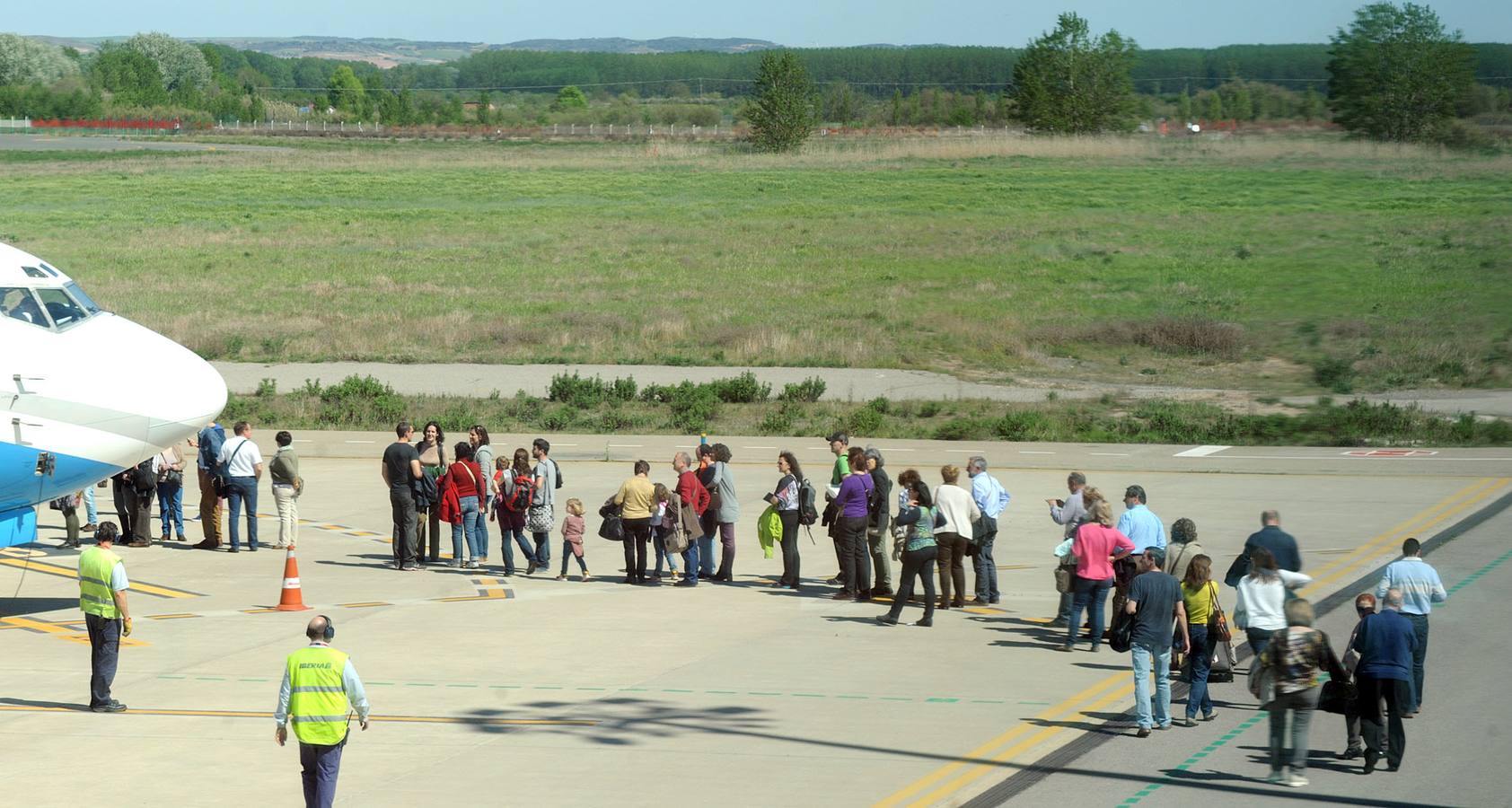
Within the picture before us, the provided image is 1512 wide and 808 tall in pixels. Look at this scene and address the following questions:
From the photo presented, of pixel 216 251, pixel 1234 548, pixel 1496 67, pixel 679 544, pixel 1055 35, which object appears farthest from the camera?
pixel 1496 67

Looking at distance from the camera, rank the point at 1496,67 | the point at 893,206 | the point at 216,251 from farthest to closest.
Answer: the point at 1496,67 → the point at 893,206 → the point at 216,251

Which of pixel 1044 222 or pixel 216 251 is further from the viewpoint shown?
pixel 1044 222

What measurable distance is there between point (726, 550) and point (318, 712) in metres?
11.2

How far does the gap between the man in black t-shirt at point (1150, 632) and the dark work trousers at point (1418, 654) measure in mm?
1983

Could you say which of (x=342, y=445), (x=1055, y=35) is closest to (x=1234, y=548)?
(x=342, y=445)

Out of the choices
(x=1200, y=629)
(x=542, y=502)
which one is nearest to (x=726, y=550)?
(x=542, y=502)

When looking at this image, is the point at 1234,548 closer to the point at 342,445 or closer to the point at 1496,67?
the point at 342,445

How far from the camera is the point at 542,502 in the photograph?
22469 mm

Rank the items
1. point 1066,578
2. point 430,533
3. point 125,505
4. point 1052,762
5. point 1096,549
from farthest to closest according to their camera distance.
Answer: point 125,505 < point 430,533 < point 1066,578 < point 1096,549 < point 1052,762

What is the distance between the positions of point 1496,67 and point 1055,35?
58102 mm

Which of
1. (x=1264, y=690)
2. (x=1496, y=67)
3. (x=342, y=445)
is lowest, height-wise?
(x=342, y=445)

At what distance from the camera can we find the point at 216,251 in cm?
7019

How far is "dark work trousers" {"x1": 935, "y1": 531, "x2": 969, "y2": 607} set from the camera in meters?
19.1

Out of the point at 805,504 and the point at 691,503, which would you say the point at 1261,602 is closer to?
the point at 805,504
